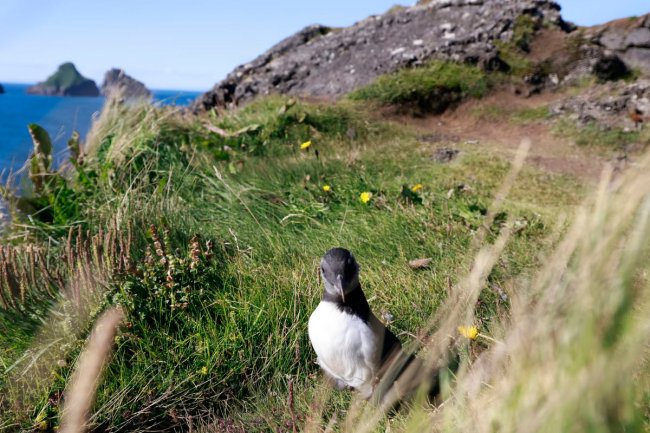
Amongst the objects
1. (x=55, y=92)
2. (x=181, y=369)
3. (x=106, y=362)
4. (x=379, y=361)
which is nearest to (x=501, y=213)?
(x=379, y=361)

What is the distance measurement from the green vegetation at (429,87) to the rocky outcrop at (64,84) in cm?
9391

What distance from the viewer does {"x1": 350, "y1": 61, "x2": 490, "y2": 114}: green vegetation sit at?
10.7 metres

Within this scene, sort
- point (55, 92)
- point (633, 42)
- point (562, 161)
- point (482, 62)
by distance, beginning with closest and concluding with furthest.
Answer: point (562, 161), point (482, 62), point (633, 42), point (55, 92)

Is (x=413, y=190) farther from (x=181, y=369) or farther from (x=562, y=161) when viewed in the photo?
(x=562, y=161)

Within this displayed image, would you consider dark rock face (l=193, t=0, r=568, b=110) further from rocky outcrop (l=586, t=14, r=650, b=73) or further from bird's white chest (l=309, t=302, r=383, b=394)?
bird's white chest (l=309, t=302, r=383, b=394)

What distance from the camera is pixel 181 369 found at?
9.75 ft

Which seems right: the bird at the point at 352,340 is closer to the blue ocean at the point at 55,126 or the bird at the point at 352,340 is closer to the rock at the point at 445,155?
the blue ocean at the point at 55,126

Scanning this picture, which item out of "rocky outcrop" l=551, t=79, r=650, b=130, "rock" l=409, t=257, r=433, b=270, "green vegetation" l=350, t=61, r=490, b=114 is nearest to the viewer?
"rock" l=409, t=257, r=433, b=270

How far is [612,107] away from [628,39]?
149 inches

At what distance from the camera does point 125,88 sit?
8586 mm

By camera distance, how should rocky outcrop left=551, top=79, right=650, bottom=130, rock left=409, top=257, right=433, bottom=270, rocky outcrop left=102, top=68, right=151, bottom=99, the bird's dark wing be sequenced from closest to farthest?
the bird's dark wing
rock left=409, top=257, right=433, bottom=270
rocky outcrop left=102, top=68, right=151, bottom=99
rocky outcrop left=551, top=79, right=650, bottom=130

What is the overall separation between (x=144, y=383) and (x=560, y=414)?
7.80ft

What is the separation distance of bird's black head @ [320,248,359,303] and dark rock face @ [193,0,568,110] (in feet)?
31.3

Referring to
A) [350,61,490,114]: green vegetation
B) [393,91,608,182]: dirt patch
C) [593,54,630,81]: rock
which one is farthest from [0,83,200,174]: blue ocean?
[593,54,630,81]: rock
